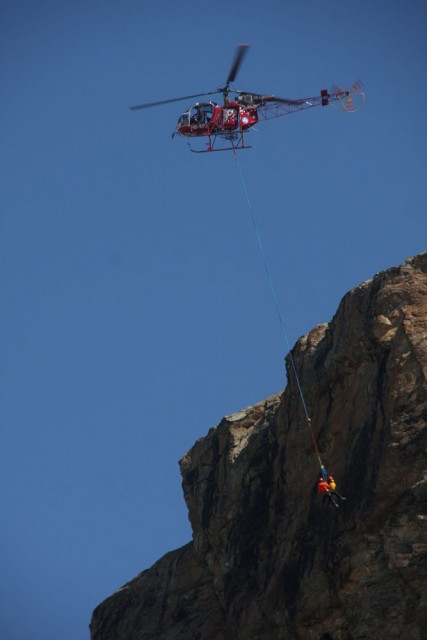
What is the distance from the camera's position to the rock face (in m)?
36.1

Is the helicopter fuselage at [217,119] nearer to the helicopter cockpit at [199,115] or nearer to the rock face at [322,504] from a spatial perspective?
the helicopter cockpit at [199,115]

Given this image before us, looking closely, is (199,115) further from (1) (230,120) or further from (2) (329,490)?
(2) (329,490)

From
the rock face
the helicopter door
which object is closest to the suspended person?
the rock face

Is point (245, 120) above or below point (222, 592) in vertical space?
above

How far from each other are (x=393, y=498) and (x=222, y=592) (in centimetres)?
933

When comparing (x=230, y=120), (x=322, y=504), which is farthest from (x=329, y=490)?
(x=230, y=120)

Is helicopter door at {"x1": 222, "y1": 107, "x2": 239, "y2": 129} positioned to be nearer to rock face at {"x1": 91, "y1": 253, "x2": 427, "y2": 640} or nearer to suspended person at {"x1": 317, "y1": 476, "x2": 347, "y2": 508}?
rock face at {"x1": 91, "y1": 253, "x2": 427, "y2": 640}

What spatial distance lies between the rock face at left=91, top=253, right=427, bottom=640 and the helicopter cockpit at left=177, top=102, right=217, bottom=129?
16.0 metres

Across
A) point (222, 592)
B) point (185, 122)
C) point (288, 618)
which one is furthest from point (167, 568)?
point (185, 122)

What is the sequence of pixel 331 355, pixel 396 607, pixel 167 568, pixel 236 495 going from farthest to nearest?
pixel 167 568
pixel 236 495
pixel 331 355
pixel 396 607

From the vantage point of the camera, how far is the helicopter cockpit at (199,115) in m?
57.2

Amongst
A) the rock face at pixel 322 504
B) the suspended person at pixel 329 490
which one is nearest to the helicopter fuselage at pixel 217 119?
the rock face at pixel 322 504

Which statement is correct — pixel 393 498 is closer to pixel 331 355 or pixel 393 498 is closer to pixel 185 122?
pixel 331 355

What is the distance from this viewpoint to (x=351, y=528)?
3741cm
